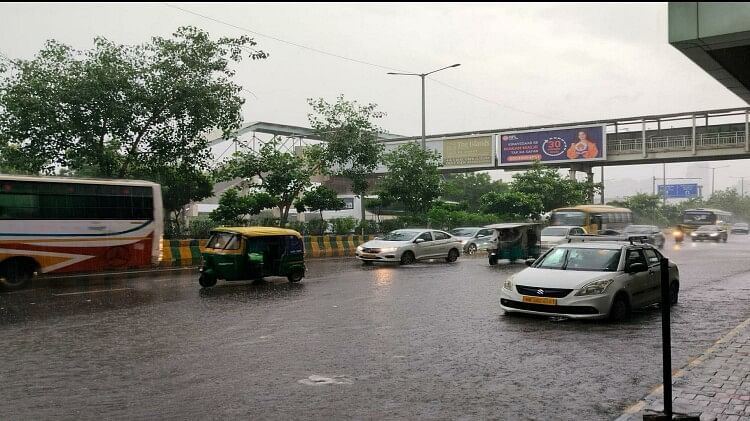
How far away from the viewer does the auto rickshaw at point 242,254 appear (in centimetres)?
1675

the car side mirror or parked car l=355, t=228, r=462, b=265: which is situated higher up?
the car side mirror

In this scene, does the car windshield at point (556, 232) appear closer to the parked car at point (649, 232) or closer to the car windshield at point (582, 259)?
the parked car at point (649, 232)

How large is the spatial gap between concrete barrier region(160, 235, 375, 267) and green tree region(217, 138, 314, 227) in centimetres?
213

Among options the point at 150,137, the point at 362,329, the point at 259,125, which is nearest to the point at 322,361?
the point at 362,329

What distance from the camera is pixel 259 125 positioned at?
192 ft

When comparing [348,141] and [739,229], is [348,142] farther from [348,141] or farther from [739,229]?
[739,229]

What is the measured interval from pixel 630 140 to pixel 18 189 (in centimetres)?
4343

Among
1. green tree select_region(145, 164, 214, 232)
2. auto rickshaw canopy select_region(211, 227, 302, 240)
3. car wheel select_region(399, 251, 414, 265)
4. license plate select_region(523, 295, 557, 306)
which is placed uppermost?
green tree select_region(145, 164, 214, 232)

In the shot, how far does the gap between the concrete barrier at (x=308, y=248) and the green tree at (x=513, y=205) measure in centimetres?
1750

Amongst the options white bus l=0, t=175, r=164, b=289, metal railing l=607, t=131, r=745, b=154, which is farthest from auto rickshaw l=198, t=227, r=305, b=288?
metal railing l=607, t=131, r=745, b=154

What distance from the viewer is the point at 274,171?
32.7 metres

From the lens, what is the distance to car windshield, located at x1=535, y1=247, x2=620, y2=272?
11930mm

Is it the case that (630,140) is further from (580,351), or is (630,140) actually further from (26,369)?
(26,369)

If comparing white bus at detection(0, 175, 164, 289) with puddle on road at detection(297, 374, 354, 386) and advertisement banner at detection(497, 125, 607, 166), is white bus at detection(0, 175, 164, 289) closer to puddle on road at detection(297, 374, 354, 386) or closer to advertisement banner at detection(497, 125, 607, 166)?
puddle on road at detection(297, 374, 354, 386)
